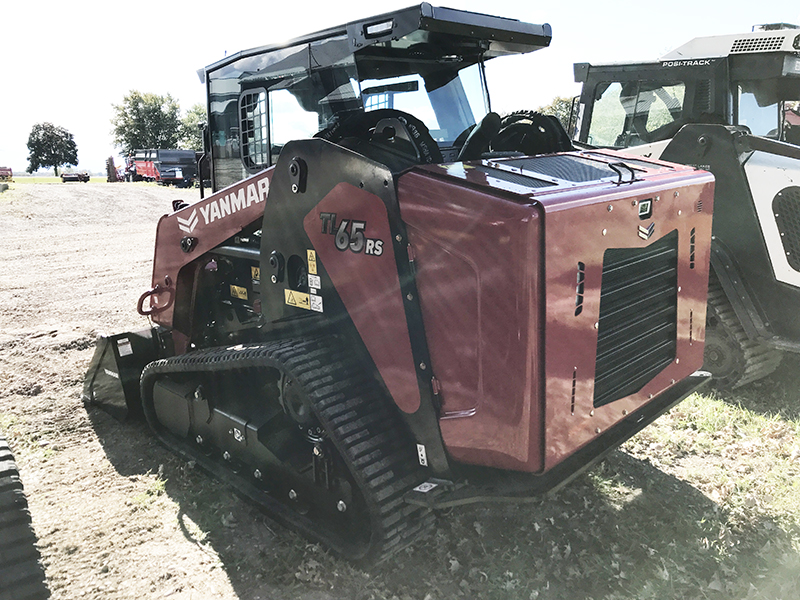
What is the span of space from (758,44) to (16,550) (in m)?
6.27

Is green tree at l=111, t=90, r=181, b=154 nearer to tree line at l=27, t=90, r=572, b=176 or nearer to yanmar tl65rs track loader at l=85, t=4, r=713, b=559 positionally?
tree line at l=27, t=90, r=572, b=176

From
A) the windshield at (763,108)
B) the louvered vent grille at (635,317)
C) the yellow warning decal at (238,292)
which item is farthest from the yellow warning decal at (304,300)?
the windshield at (763,108)

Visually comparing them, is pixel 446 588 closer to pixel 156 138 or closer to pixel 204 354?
pixel 204 354

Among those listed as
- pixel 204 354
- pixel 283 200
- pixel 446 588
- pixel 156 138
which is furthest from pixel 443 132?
pixel 156 138

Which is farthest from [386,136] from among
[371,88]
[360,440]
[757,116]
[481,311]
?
[757,116]

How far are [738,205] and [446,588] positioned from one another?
11.9 feet

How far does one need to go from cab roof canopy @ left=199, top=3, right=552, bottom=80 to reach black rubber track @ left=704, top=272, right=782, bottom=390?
104 inches

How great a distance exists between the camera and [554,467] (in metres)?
2.53

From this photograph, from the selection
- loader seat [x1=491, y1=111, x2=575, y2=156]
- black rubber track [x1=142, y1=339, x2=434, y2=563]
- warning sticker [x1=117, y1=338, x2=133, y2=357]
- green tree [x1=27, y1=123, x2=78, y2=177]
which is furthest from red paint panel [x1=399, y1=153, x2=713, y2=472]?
green tree [x1=27, y1=123, x2=78, y2=177]

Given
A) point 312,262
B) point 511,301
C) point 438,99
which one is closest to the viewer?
point 511,301

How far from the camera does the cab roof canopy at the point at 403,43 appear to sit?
2.68 metres

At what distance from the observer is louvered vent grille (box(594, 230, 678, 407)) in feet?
8.87

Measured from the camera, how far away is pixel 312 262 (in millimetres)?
3000

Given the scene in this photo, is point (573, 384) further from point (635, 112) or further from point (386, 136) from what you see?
point (635, 112)
